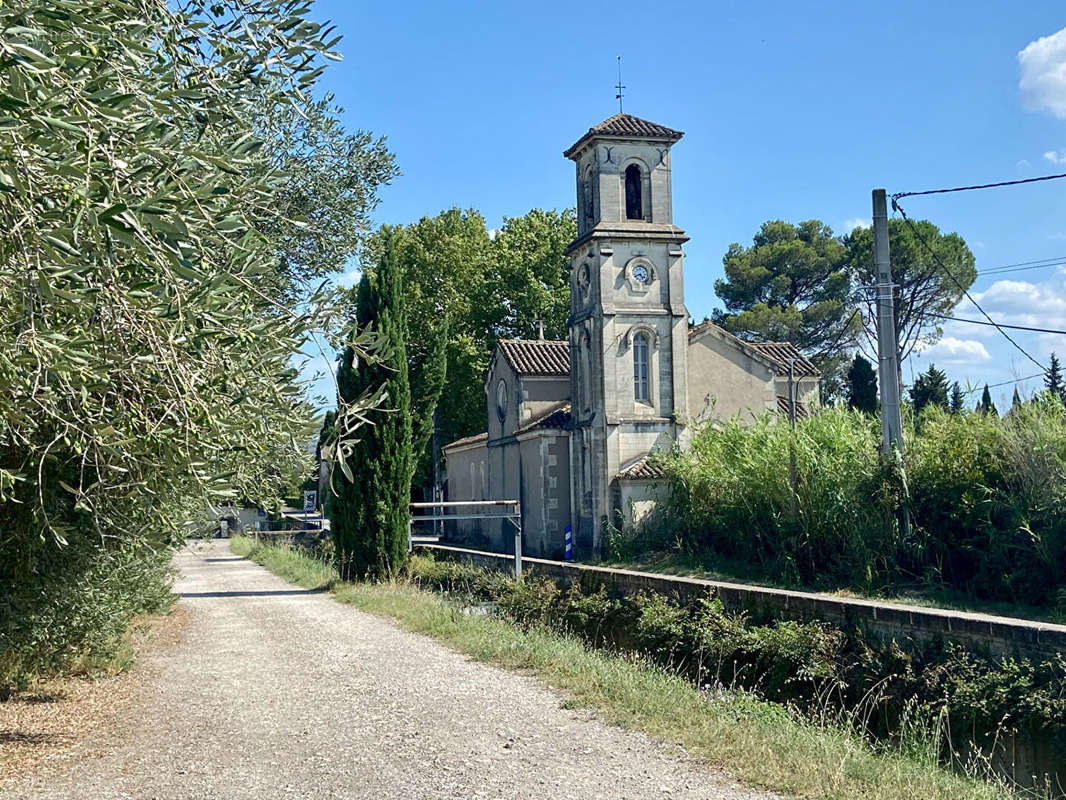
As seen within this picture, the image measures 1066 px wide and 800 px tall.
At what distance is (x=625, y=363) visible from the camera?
2884 cm

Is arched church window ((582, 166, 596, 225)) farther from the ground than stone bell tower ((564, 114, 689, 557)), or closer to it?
farther from the ground

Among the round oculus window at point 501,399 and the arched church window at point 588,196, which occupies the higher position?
the arched church window at point 588,196

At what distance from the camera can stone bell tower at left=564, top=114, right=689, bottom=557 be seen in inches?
1126

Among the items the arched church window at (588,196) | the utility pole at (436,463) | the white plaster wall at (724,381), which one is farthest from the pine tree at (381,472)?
the utility pole at (436,463)

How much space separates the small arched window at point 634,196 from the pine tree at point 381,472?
10776mm

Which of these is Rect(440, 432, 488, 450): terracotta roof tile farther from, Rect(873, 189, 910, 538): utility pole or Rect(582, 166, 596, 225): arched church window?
Rect(873, 189, 910, 538): utility pole

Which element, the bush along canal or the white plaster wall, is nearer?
the bush along canal

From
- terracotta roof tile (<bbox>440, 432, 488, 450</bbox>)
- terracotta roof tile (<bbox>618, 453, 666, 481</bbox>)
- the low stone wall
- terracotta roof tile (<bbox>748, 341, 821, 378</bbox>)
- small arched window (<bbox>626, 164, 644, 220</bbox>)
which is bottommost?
the low stone wall

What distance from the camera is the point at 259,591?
72.2ft

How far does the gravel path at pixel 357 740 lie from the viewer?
21.6 feet

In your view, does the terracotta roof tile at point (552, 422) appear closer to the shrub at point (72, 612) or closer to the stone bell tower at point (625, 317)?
the stone bell tower at point (625, 317)

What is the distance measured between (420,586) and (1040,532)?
12.5m

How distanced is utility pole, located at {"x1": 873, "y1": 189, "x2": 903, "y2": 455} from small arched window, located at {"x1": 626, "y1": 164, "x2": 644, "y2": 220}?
39.9 ft

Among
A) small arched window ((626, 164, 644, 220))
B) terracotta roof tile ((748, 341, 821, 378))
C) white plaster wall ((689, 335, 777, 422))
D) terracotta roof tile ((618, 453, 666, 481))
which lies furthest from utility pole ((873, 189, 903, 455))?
terracotta roof tile ((748, 341, 821, 378))
